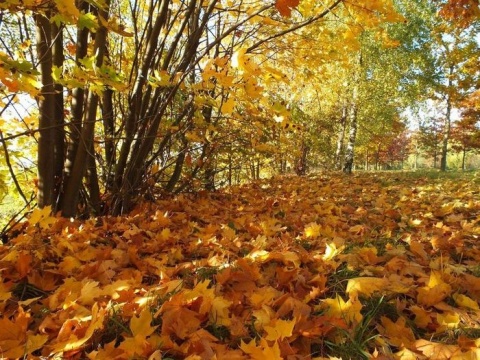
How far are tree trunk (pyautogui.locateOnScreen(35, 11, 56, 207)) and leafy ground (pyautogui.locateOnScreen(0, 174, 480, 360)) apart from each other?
470 millimetres

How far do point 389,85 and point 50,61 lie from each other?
11.5 meters

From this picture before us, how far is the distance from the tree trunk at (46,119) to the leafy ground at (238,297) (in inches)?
18.5

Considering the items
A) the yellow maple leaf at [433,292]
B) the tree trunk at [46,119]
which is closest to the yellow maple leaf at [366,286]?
the yellow maple leaf at [433,292]

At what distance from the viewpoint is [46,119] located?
2709 mm

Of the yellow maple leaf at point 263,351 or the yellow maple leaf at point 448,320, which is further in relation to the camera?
the yellow maple leaf at point 448,320

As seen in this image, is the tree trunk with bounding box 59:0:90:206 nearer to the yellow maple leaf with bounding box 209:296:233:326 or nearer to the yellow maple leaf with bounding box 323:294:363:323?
the yellow maple leaf with bounding box 209:296:233:326

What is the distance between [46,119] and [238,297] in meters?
2.16

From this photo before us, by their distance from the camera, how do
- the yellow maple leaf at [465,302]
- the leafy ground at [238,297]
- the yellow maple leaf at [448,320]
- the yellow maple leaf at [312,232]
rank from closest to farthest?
the leafy ground at [238,297]
the yellow maple leaf at [448,320]
the yellow maple leaf at [465,302]
the yellow maple leaf at [312,232]

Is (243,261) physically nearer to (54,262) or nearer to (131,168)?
(54,262)

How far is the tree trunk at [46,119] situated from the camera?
2.61 metres

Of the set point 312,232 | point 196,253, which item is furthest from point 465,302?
point 196,253

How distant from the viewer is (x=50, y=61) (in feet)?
8.54

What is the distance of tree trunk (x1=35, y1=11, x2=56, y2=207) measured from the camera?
261 cm

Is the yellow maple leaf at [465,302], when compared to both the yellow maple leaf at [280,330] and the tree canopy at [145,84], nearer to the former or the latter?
the yellow maple leaf at [280,330]
